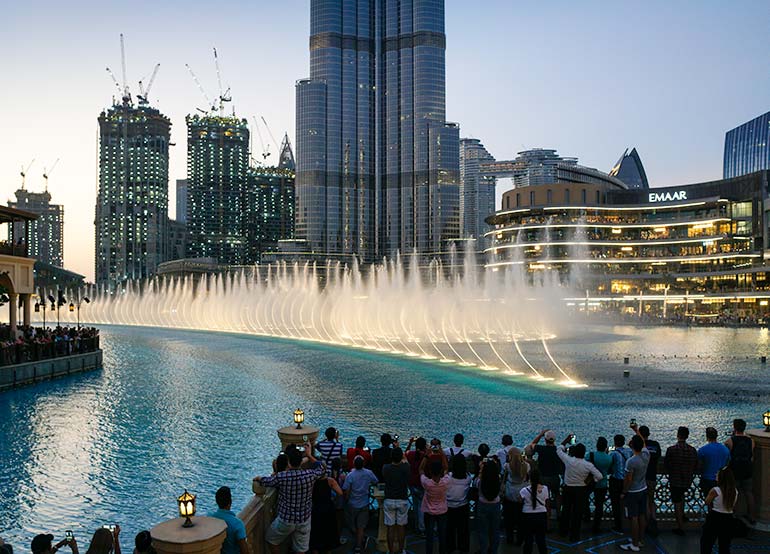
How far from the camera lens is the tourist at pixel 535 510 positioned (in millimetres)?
10977

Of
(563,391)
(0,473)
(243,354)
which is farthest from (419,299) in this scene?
(0,473)

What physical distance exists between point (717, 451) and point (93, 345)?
4549cm

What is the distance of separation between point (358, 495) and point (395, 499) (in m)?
0.79

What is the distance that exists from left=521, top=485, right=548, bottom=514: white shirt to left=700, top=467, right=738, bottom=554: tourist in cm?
259

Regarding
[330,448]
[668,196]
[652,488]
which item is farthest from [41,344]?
[668,196]

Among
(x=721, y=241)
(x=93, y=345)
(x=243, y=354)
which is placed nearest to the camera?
(x=93, y=345)

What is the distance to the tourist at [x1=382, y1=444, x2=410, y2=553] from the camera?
1130cm

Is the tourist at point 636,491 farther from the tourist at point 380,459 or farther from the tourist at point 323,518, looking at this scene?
the tourist at point 323,518

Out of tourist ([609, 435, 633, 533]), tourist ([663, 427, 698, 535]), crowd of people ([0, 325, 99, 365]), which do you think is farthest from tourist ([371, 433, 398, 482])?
crowd of people ([0, 325, 99, 365])

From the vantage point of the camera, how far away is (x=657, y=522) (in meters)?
13.1

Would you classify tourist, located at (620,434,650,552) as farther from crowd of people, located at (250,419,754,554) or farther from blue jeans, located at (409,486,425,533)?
blue jeans, located at (409,486,425,533)

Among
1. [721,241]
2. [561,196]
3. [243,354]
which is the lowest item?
[243,354]

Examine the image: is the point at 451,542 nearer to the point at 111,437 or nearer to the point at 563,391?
the point at 111,437

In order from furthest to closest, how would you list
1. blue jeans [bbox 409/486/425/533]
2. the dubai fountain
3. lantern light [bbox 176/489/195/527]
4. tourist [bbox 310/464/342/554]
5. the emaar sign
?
the emaar sign < the dubai fountain < blue jeans [bbox 409/486/425/533] < tourist [bbox 310/464/342/554] < lantern light [bbox 176/489/195/527]
